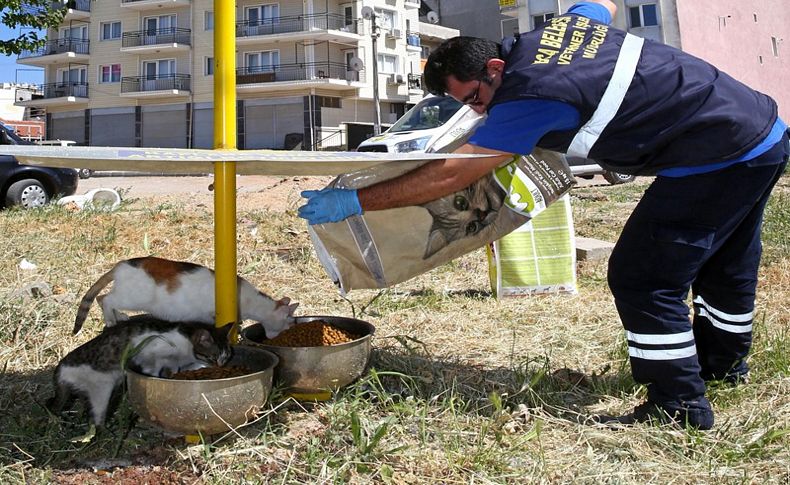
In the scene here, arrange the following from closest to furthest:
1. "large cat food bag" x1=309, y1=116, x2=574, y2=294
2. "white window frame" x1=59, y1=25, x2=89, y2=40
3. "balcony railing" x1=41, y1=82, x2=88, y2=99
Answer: "large cat food bag" x1=309, y1=116, x2=574, y2=294 < "balcony railing" x1=41, y1=82, x2=88, y2=99 < "white window frame" x1=59, y1=25, x2=89, y2=40

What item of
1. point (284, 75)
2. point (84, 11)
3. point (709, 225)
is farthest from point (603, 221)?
point (84, 11)

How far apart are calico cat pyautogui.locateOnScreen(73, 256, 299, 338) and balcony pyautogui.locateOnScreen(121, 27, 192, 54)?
39.9 m

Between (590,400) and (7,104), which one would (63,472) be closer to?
(590,400)

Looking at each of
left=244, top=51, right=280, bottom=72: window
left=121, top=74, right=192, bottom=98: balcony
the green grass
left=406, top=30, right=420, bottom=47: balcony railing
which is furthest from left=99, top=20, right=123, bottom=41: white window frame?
the green grass

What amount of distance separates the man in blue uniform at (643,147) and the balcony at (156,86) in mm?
39733

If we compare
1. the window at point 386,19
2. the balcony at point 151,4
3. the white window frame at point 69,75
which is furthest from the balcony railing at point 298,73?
the white window frame at point 69,75

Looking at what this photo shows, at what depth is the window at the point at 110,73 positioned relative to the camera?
140ft

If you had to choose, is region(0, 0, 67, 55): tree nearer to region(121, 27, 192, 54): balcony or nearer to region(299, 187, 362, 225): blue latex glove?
region(299, 187, 362, 225): blue latex glove

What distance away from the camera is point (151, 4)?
40938 millimetres

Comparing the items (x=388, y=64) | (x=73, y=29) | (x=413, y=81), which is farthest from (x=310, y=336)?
(x=73, y=29)

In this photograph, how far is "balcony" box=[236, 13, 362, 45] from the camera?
37.8 m

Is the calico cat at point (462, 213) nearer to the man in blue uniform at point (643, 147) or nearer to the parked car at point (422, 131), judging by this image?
the man in blue uniform at point (643, 147)

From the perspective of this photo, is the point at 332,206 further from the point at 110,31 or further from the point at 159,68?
the point at 110,31

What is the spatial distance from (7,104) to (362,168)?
61.7 m
